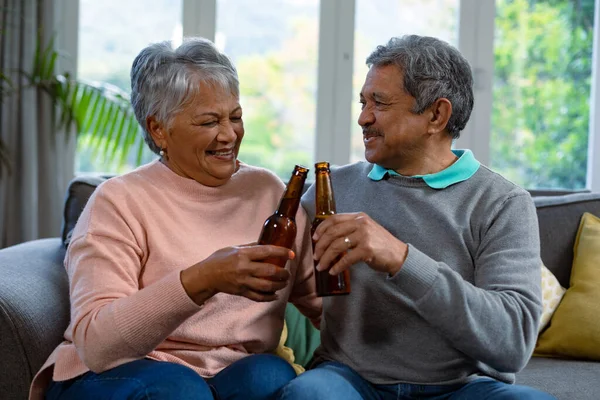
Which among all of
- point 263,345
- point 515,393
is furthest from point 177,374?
point 515,393

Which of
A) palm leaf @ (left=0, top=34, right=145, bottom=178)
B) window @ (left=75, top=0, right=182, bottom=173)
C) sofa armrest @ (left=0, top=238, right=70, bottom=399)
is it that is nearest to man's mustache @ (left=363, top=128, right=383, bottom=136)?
sofa armrest @ (left=0, top=238, right=70, bottom=399)

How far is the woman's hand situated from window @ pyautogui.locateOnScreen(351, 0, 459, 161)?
250cm

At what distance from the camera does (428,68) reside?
1826mm

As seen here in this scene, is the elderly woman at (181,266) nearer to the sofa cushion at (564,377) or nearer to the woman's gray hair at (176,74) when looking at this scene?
the woman's gray hair at (176,74)

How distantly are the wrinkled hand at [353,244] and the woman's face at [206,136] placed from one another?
404mm

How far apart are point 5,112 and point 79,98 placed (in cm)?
33

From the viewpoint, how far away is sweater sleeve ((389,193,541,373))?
153 cm

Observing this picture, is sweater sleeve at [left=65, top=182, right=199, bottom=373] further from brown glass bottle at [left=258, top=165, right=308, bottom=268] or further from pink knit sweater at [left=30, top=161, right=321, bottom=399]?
brown glass bottle at [left=258, top=165, right=308, bottom=268]

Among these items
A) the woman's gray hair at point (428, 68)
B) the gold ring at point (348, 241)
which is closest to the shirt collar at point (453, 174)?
the woman's gray hair at point (428, 68)

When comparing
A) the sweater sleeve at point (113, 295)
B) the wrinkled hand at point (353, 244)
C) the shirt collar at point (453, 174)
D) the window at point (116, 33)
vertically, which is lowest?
the sweater sleeve at point (113, 295)

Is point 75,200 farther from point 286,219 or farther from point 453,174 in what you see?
point 453,174

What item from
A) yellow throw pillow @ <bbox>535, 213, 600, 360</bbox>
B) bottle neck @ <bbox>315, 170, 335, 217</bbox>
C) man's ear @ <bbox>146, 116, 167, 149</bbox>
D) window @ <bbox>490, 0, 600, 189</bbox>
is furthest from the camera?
window @ <bbox>490, 0, 600, 189</bbox>

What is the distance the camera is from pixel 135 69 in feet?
6.14

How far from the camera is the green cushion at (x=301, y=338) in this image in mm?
2344
